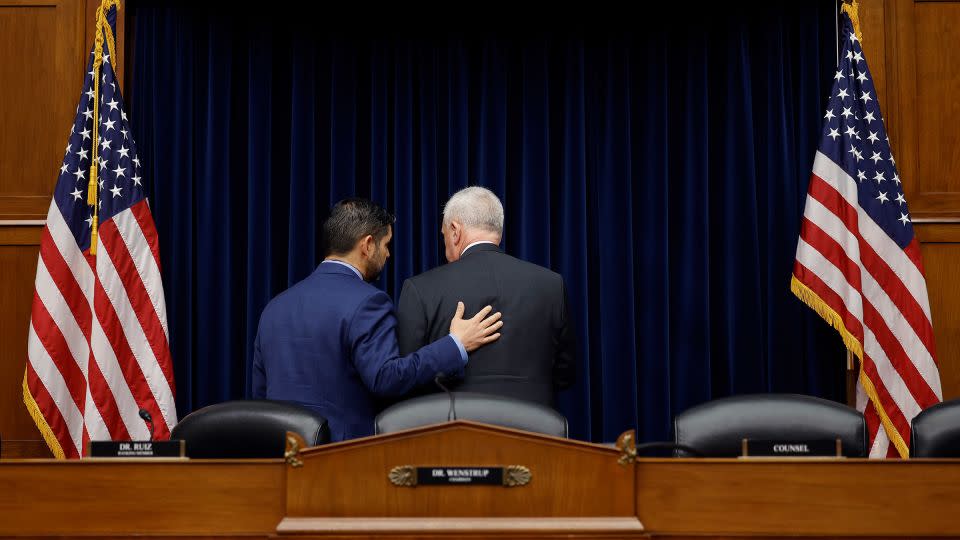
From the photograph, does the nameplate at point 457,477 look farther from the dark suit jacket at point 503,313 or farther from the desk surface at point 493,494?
the dark suit jacket at point 503,313

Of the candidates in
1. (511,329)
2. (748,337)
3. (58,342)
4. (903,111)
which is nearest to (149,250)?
(58,342)

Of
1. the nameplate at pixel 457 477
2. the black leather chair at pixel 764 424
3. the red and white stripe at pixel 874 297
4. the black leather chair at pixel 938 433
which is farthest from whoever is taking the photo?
the red and white stripe at pixel 874 297

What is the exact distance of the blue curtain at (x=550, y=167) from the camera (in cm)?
461

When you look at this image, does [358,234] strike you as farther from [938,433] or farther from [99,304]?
[938,433]

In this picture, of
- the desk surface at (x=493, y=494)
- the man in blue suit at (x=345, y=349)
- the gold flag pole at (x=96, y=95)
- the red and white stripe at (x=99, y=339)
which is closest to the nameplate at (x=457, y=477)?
the desk surface at (x=493, y=494)

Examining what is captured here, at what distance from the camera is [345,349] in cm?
315

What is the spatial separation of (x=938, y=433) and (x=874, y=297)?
6.07 ft

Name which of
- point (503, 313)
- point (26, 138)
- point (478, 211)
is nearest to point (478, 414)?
point (503, 313)

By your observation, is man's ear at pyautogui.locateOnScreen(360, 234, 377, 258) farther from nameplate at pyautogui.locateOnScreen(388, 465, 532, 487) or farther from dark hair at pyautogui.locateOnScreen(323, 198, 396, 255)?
nameplate at pyautogui.locateOnScreen(388, 465, 532, 487)

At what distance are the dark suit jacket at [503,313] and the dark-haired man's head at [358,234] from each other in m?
0.26

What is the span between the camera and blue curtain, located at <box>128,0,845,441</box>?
4613 millimetres

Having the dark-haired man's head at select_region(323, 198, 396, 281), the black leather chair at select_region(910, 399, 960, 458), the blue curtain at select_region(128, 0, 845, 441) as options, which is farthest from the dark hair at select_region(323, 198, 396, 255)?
the black leather chair at select_region(910, 399, 960, 458)

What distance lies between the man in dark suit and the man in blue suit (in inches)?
2.4

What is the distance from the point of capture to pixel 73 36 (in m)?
4.22
